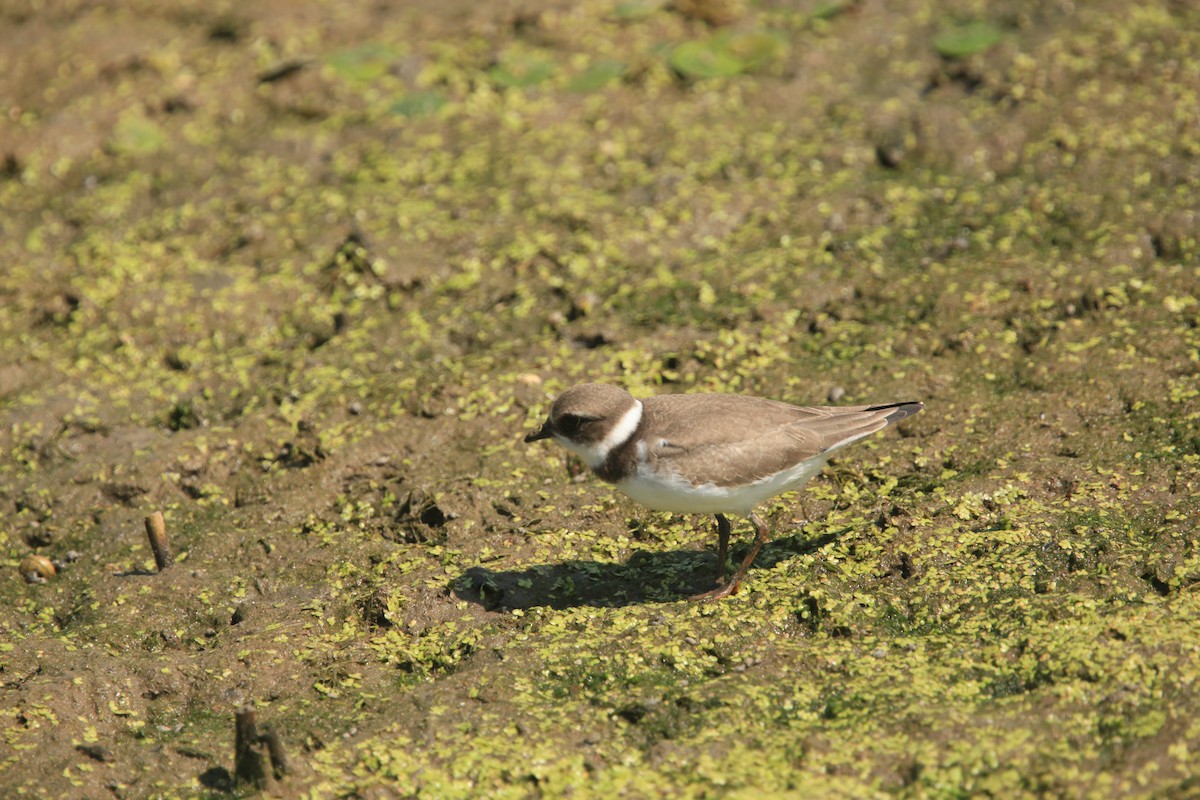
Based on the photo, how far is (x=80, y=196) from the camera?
405 inches

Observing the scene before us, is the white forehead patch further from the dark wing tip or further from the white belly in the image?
the dark wing tip

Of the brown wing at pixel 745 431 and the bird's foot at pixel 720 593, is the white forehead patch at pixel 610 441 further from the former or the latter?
the bird's foot at pixel 720 593

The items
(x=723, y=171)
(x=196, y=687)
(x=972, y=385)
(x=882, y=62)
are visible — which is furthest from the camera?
(x=882, y=62)

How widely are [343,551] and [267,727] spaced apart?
1.80 meters

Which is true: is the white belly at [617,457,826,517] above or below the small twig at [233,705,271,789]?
above

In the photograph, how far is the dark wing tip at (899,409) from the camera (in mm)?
6531

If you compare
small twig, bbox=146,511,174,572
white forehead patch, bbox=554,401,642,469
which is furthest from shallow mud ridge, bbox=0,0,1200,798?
white forehead patch, bbox=554,401,642,469

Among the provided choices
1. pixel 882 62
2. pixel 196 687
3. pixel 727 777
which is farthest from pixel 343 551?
pixel 882 62

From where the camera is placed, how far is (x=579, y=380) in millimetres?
7930

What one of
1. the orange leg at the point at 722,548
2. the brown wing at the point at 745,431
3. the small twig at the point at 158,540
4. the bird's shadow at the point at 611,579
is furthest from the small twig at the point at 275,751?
the orange leg at the point at 722,548

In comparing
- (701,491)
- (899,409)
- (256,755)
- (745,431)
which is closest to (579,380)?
(745,431)

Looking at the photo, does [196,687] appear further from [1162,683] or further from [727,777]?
[1162,683]

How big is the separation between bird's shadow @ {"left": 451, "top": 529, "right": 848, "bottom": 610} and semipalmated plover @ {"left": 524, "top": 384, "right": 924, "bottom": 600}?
18 cm

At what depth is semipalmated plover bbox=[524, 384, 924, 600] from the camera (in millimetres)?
6055
